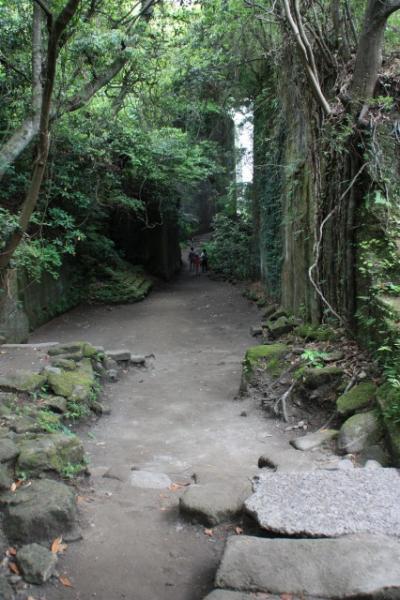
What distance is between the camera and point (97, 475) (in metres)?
4.42

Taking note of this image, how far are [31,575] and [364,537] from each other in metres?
Answer: 1.71

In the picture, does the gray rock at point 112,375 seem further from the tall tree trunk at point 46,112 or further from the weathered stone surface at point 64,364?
the tall tree trunk at point 46,112

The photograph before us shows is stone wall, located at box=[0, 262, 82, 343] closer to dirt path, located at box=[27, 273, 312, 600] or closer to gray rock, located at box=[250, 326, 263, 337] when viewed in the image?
dirt path, located at box=[27, 273, 312, 600]

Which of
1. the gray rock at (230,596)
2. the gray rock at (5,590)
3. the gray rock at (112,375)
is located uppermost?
the gray rock at (230,596)

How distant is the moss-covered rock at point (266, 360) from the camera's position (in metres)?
6.88

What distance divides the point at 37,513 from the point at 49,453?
0.81 metres

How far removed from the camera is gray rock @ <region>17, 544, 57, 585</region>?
8.77ft

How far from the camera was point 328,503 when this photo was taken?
2807mm

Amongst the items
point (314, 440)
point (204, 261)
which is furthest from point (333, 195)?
point (204, 261)

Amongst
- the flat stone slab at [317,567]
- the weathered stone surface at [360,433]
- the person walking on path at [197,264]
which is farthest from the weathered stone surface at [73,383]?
the person walking on path at [197,264]

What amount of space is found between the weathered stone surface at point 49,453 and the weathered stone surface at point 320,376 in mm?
2770

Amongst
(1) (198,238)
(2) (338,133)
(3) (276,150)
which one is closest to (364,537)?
(2) (338,133)

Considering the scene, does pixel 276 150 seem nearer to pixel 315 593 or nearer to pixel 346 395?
pixel 346 395

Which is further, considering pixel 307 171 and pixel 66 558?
pixel 307 171
